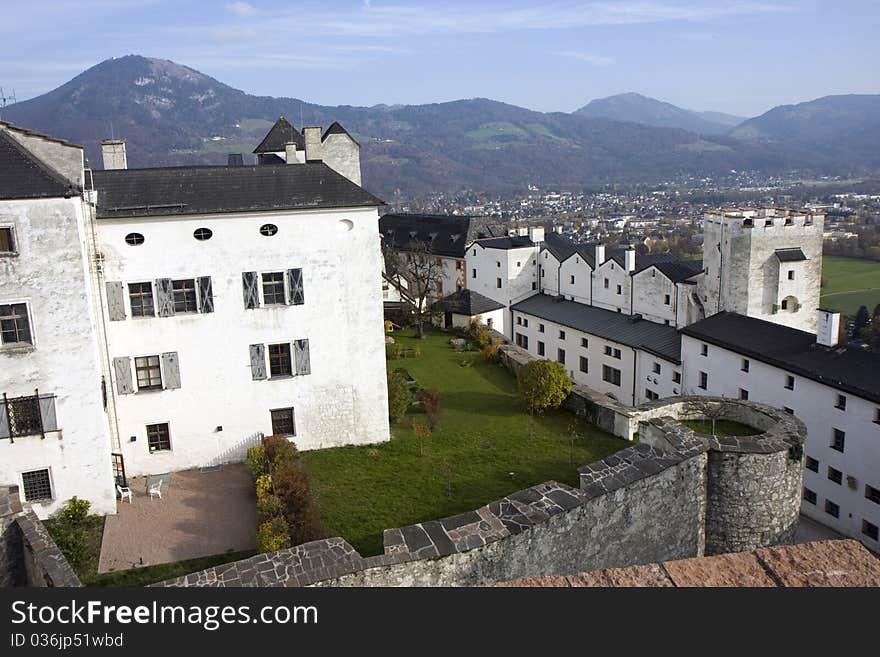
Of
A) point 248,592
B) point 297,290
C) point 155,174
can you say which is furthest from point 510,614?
point 155,174

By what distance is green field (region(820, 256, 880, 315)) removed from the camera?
71.7 meters

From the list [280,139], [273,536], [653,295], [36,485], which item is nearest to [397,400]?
[273,536]

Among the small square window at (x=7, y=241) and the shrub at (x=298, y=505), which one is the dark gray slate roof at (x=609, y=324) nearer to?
the shrub at (x=298, y=505)

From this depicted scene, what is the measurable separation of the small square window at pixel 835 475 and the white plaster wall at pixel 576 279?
2256cm

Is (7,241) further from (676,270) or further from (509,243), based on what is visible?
(509,243)

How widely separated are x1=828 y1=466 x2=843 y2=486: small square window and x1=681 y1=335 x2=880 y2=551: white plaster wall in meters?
0.13

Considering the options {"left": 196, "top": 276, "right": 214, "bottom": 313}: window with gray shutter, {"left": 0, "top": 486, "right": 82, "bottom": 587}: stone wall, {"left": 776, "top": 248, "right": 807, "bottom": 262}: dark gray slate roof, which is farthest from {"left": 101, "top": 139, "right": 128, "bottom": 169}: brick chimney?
{"left": 776, "top": 248, "right": 807, "bottom": 262}: dark gray slate roof

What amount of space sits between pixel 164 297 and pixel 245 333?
8.93ft

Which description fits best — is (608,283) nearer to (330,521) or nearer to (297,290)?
(297,290)

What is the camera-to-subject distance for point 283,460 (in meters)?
20.8

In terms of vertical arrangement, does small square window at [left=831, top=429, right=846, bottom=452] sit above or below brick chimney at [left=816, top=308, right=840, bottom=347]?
below

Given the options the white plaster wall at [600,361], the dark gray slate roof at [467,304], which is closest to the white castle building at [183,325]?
the white plaster wall at [600,361]

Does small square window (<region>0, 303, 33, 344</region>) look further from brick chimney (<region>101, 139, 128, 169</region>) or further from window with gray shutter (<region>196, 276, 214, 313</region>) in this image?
brick chimney (<region>101, 139, 128, 169</region>)

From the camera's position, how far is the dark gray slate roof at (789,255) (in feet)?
113
